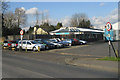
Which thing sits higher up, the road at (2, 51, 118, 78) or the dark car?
the dark car

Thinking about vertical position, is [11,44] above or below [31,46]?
above

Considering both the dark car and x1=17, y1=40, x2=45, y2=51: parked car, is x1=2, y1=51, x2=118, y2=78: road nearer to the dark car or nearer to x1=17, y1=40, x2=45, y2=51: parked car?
x1=17, y1=40, x2=45, y2=51: parked car

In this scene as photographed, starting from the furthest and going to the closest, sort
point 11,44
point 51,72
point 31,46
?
point 11,44 < point 31,46 < point 51,72

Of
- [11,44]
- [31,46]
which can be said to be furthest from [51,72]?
[11,44]


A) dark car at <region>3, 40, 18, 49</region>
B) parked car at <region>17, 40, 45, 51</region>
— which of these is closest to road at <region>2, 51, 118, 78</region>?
parked car at <region>17, 40, 45, 51</region>

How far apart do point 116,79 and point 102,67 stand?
9.01 ft

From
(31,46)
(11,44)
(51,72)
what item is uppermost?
(11,44)

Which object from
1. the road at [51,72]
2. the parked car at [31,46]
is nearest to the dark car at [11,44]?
the parked car at [31,46]

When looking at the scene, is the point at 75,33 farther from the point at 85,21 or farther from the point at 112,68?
the point at 85,21

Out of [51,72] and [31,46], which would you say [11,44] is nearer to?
[31,46]

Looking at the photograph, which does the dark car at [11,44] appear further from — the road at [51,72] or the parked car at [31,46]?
the road at [51,72]

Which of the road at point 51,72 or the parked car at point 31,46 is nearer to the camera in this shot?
the road at point 51,72

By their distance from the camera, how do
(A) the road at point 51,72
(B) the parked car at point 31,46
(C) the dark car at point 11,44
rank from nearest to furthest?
(A) the road at point 51,72 → (B) the parked car at point 31,46 → (C) the dark car at point 11,44

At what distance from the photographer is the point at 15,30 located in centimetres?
5844
